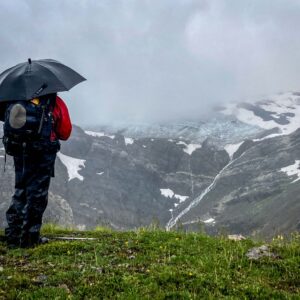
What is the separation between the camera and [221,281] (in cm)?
886

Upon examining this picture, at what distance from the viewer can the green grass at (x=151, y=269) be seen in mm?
8359

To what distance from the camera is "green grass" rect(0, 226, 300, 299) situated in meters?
8.36

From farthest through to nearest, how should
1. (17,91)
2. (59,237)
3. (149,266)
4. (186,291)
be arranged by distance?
(59,237) → (17,91) → (149,266) → (186,291)

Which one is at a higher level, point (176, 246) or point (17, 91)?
point (17, 91)

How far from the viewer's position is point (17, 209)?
12.6 m

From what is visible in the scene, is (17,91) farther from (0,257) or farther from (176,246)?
(176,246)

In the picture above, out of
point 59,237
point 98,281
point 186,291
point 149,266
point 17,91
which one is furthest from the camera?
point 59,237

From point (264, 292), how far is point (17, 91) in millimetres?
7336

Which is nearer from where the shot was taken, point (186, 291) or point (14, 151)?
point (186, 291)

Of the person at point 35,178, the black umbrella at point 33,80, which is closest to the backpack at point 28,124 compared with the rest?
the person at point 35,178

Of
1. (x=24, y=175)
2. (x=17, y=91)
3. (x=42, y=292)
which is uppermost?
(x=17, y=91)

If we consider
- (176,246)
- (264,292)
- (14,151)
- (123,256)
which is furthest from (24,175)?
(264,292)

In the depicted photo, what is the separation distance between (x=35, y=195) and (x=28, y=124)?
193 cm

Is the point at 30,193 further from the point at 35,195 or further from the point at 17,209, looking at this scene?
the point at 17,209
